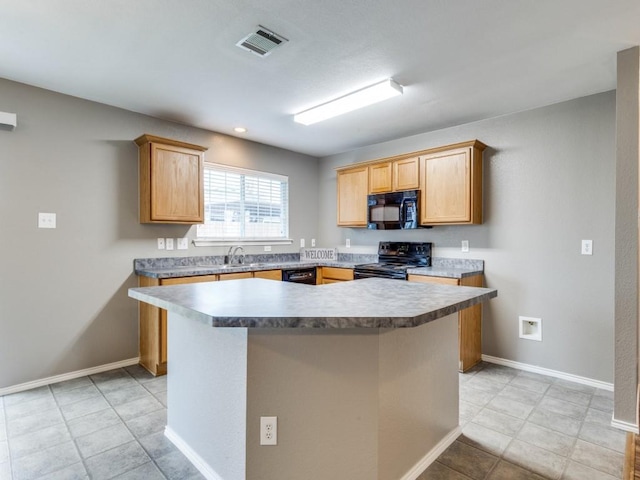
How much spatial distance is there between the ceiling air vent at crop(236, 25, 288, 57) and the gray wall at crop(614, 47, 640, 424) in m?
2.28

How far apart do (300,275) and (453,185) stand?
2.08m

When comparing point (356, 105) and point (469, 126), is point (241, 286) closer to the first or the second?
point (356, 105)

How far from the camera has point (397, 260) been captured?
4.33m

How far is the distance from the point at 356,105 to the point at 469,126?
58.0 inches

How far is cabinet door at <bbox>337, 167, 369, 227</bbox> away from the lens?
4.48 m

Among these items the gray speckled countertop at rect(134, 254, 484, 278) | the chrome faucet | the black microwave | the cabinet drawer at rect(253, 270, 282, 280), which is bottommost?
the cabinet drawer at rect(253, 270, 282, 280)

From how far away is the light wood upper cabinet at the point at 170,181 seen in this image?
3.33 m

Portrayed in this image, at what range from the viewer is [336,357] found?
60.1 inches

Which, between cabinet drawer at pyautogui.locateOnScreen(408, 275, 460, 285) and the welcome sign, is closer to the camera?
cabinet drawer at pyautogui.locateOnScreen(408, 275, 460, 285)

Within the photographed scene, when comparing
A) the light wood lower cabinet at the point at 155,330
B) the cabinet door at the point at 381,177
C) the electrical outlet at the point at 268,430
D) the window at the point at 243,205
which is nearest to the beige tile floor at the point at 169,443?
the light wood lower cabinet at the point at 155,330

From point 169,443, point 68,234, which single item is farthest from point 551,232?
point 68,234

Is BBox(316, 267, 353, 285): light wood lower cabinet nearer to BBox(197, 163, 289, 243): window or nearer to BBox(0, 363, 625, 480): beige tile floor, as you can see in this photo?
BBox(197, 163, 289, 243): window

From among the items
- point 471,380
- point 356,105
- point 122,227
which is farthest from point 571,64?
point 122,227

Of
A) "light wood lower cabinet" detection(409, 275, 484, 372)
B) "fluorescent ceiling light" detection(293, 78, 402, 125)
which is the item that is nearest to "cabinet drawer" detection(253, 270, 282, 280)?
"light wood lower cabinet" detection(409, 275, 484, 372)
